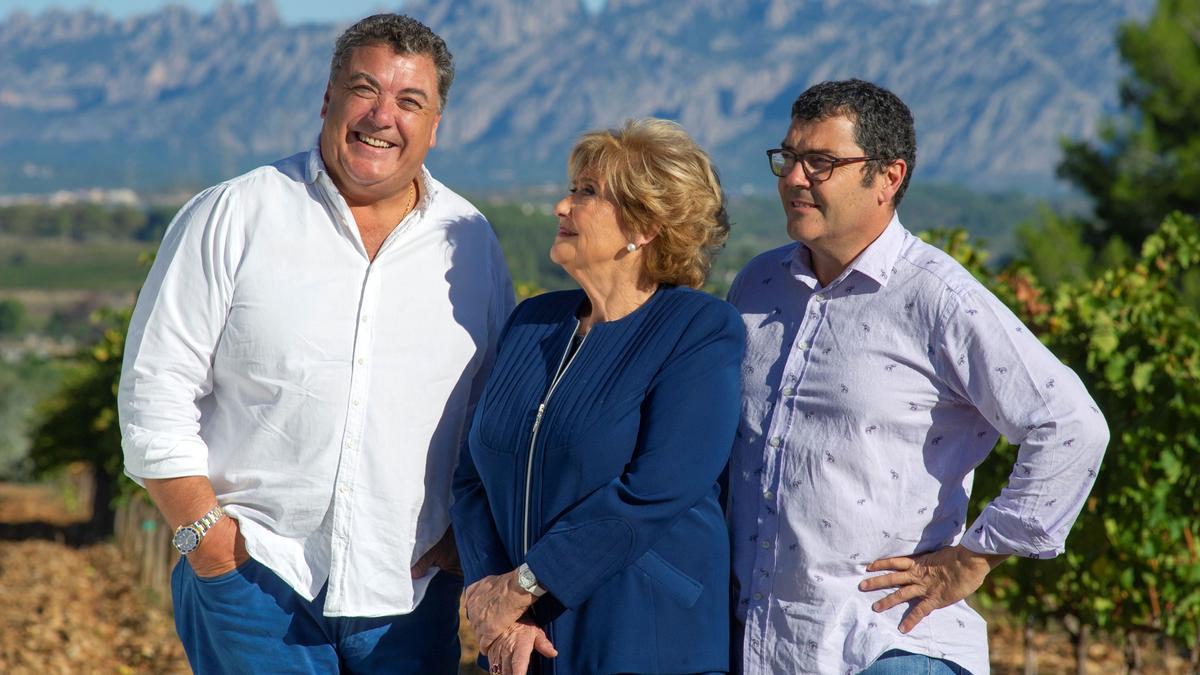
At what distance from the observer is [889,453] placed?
2.63m

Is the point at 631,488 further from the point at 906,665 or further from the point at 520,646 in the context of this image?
the point at 906,665

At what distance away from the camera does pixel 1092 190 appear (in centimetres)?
2225

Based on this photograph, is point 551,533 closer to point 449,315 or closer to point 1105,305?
point 449,315

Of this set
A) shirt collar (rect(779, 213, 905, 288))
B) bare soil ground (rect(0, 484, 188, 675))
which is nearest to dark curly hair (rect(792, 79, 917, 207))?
shirt collar (rect(779, 213, 905, 288))

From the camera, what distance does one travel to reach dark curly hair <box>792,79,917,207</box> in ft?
8.80

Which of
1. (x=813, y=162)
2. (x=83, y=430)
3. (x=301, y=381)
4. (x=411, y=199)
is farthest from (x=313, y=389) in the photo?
(x=83, y=430)

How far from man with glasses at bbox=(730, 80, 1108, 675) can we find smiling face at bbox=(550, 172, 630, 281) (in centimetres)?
39

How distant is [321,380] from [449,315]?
0.37 metres

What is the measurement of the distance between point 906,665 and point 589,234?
3.82 ft

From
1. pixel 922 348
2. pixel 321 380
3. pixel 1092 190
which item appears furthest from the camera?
pixel 1092 190

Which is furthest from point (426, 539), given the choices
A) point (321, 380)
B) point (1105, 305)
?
point (1105, 305)

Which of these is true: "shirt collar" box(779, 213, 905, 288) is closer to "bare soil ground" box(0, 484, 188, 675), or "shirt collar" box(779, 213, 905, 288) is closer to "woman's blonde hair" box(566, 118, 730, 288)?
"woman's blonde hair" box(566, 118, 730, 288)

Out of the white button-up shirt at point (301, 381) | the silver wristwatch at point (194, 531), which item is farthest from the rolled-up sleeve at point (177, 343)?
the silver wristwatch at point (194, 531)

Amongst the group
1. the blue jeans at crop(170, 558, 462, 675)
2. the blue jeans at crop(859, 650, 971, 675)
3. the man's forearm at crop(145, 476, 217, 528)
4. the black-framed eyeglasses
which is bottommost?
the blue jeans at crop(170, 558, 462, 675)
